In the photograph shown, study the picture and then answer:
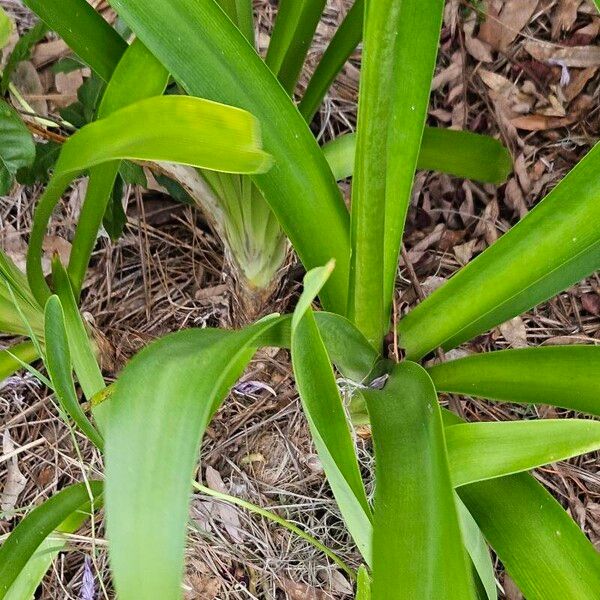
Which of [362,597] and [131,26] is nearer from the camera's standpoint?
[362,597]

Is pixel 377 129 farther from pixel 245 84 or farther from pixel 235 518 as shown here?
pixel 235 518

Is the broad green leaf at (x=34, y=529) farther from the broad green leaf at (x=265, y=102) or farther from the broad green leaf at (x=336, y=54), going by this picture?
the broad green leaf at (x=336, y=54)

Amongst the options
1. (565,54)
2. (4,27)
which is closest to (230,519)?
(4,27)

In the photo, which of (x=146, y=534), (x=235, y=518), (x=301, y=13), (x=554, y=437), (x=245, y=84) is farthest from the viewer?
→ (x=235, y=518)

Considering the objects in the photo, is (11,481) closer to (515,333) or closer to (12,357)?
(12,357)

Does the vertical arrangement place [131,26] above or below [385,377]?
above

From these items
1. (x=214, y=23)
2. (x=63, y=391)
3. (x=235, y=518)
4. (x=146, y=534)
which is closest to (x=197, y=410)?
(x=146, y=534)

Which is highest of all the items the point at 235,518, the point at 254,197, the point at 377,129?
the point at 377,129
